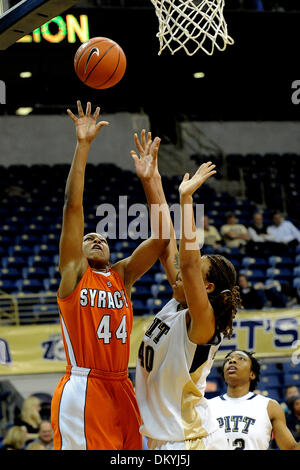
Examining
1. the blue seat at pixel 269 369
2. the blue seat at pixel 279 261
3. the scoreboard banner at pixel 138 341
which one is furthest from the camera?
the blue seat at pixel 279 261

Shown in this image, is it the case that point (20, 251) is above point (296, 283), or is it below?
above

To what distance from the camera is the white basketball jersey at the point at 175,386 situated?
12.0 ft

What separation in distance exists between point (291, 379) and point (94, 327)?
5857 mm

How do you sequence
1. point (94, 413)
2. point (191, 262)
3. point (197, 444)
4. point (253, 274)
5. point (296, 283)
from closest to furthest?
point (191, 262) → point (197, 444) → point (94, 413) → point (296, 283) → point (253, 274)

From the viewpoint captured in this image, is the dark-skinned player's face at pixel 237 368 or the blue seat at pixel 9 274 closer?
the dark-skinned player's face at pixel 237 368

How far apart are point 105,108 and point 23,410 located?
7.72 m

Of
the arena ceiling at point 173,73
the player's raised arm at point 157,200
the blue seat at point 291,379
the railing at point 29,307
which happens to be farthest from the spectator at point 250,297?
the player's raised arm at point 157,200

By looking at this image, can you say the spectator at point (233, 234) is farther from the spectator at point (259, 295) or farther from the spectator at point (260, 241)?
the spectator at point (259, 295)

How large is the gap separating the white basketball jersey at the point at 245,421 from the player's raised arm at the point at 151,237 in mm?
1188

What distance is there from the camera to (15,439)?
24.6ft

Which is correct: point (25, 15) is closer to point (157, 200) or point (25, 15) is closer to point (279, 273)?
point (157, 200)

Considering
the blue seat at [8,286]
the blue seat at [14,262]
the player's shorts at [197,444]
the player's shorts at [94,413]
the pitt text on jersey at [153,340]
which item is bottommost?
the player's shorts at [197,444]

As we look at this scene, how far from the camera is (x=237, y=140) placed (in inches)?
591
